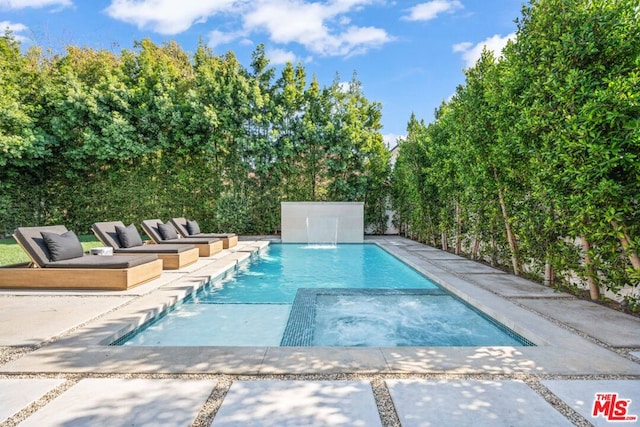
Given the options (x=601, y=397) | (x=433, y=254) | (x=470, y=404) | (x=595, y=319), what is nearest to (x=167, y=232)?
(x=433, y=254)

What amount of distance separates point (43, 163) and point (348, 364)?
15205mm

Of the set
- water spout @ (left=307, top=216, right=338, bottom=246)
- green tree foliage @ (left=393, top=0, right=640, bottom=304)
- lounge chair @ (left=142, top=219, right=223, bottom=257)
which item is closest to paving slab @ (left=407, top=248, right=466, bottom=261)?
green tree foliage @ (left=393, top=0, right=640, bottom=304)

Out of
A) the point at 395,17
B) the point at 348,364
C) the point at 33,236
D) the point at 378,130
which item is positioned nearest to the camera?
the point at 348,364

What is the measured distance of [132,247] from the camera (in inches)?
281

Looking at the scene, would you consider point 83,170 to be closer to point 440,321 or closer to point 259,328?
point 259,328

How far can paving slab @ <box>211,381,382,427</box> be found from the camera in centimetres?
205

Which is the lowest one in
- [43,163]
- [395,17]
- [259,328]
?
[259,328]

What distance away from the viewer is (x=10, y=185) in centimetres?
1254

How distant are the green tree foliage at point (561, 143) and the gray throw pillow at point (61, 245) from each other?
727 centimetres

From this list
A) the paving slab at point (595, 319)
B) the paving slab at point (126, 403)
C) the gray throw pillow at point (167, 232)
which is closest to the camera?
the paving slab at point (126, 403)

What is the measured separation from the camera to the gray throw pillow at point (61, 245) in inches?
208

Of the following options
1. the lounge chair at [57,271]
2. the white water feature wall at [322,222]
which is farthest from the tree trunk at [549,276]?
the white water feature wall at [322,222]

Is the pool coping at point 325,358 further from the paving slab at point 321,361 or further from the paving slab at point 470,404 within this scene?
the paving slab at point 470,404

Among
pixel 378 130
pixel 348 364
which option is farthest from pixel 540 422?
pixel 378 130
